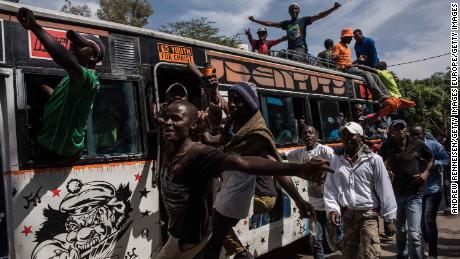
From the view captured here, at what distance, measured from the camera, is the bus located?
3211 mm

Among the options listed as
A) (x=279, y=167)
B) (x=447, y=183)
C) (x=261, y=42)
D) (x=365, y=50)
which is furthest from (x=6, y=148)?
(x=447, y=183)

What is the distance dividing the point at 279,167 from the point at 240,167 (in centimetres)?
24

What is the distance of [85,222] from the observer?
3506 mm

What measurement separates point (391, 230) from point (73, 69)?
313 centimetres

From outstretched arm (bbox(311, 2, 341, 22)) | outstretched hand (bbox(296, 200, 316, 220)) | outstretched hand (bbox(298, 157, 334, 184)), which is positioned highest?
outstretched arm (bbox(311, 2, 341, 22))

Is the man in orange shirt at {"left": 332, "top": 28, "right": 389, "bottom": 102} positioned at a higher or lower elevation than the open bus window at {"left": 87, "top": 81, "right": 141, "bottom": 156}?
higher

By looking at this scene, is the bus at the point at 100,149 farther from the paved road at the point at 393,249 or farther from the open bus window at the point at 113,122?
the paved road at the point at 393,249

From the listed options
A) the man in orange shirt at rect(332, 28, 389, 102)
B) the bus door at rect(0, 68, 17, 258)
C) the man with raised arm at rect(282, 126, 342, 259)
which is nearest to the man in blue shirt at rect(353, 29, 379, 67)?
the man in orange shirt at rect(332, 28, 389, 102)

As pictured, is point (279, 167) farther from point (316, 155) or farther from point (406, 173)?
point (406, 173)

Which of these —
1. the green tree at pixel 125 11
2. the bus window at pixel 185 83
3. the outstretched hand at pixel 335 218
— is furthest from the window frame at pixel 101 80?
the green tree at pixel 125 11

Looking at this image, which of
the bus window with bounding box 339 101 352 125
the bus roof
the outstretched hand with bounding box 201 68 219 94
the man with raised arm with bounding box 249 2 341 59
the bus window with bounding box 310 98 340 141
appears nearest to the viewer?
the bus roof

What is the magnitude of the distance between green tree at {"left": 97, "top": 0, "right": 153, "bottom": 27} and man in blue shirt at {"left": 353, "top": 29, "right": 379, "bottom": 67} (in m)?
19.6

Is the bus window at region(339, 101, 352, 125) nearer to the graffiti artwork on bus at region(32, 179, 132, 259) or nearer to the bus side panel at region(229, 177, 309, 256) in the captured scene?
the bus side panel at region(229, 177, 309, 256)

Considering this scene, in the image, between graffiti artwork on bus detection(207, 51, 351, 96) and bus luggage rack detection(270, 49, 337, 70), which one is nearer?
graffiti artwork on bus detection(207, 51, 351, 96)
